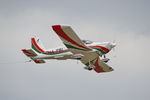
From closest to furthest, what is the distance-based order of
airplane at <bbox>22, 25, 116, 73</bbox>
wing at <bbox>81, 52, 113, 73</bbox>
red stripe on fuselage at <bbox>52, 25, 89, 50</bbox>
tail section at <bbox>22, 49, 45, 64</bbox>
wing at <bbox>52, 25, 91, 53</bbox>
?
red stripe on fuselage at <bbox>52, 25, 89, 50</bbox> < wing at <bbox>52, 25, 91, 53</bbox> < airplane at <bbox>22, 25, 116, 73</bbox> < wing at <bbox>81, 52, 113, 73</bbox> < tail section at <bbox>22, 49, 45, 64</bbox>

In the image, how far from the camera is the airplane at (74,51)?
4709cm

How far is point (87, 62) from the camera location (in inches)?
2014

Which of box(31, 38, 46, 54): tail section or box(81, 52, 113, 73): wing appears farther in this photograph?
box(31, 38, 46, 54): tail section

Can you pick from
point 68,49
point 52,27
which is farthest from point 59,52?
point 52,27

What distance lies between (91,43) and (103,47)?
136 centimetres

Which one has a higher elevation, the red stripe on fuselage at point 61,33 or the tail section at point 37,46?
the red stripe on fuselage at point 61,33

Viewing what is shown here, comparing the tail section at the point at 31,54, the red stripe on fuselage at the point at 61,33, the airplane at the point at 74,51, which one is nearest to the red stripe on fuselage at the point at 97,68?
the airplane at the point at 74,51

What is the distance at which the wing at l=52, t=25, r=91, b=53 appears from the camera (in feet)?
152

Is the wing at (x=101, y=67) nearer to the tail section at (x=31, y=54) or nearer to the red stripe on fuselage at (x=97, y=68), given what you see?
the red stripe on fuselage at (x=97, y=68)

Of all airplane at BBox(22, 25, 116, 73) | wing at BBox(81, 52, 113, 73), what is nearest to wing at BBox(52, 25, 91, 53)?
airplane at BBox(22, 25, 116, 73)

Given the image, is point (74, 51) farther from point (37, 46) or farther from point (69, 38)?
point (37, 46)

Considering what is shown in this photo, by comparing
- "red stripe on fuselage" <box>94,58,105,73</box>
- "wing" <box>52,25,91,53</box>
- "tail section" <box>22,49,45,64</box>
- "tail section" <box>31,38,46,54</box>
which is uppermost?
"wing" <box>52,25,91,53</box>

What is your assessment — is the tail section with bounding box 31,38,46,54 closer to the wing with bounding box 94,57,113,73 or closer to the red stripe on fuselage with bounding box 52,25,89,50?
the red stripe on fuselage with bounding box 52,25,89,50

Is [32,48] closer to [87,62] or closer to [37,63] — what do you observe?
[37,63]
